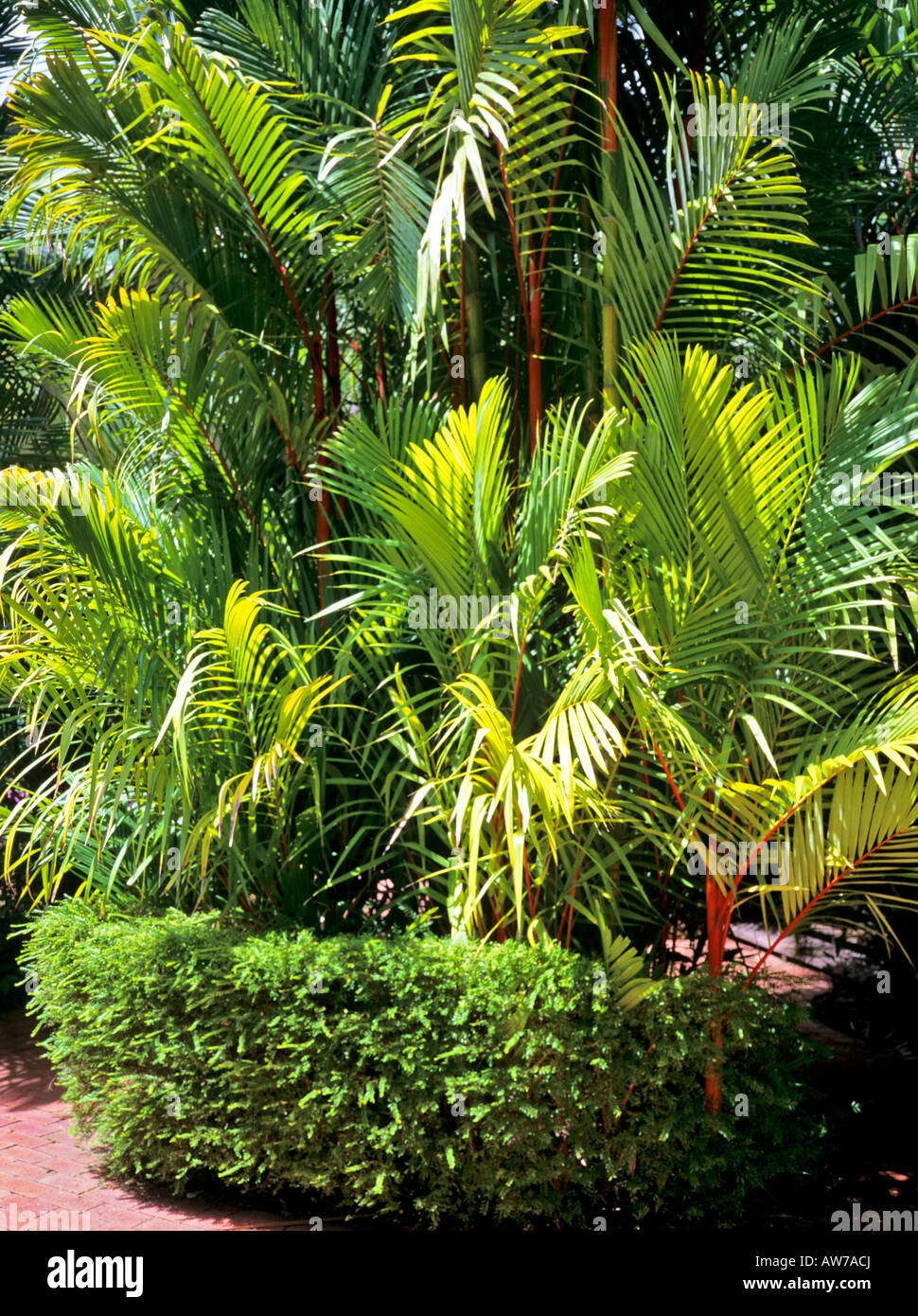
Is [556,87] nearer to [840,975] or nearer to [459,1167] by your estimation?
[459,1167]

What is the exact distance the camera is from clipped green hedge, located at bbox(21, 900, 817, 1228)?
11.9 ft

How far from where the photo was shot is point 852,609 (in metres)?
4.14

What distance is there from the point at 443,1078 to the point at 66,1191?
1.50 metres

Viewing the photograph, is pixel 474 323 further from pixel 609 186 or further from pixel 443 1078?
pixel 443 1078

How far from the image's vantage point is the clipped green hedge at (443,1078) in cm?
363

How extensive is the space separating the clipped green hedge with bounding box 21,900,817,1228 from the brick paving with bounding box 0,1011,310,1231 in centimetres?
13

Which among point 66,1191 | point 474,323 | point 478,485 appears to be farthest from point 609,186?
point 66,1191

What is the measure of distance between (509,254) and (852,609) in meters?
2.05

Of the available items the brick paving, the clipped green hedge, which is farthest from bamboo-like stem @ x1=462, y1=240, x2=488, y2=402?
the brick paving

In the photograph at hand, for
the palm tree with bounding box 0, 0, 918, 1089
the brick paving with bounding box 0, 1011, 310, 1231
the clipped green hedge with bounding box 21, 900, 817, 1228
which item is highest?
the palm tree with bounding box 0, 0, 918, 1089

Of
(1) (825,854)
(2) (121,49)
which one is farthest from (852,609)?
(2) (121,49)

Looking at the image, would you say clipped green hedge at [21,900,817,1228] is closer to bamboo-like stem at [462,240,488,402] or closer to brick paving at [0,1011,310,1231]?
brick paving at [0,1011,310,1231]

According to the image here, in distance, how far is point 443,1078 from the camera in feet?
12.1
